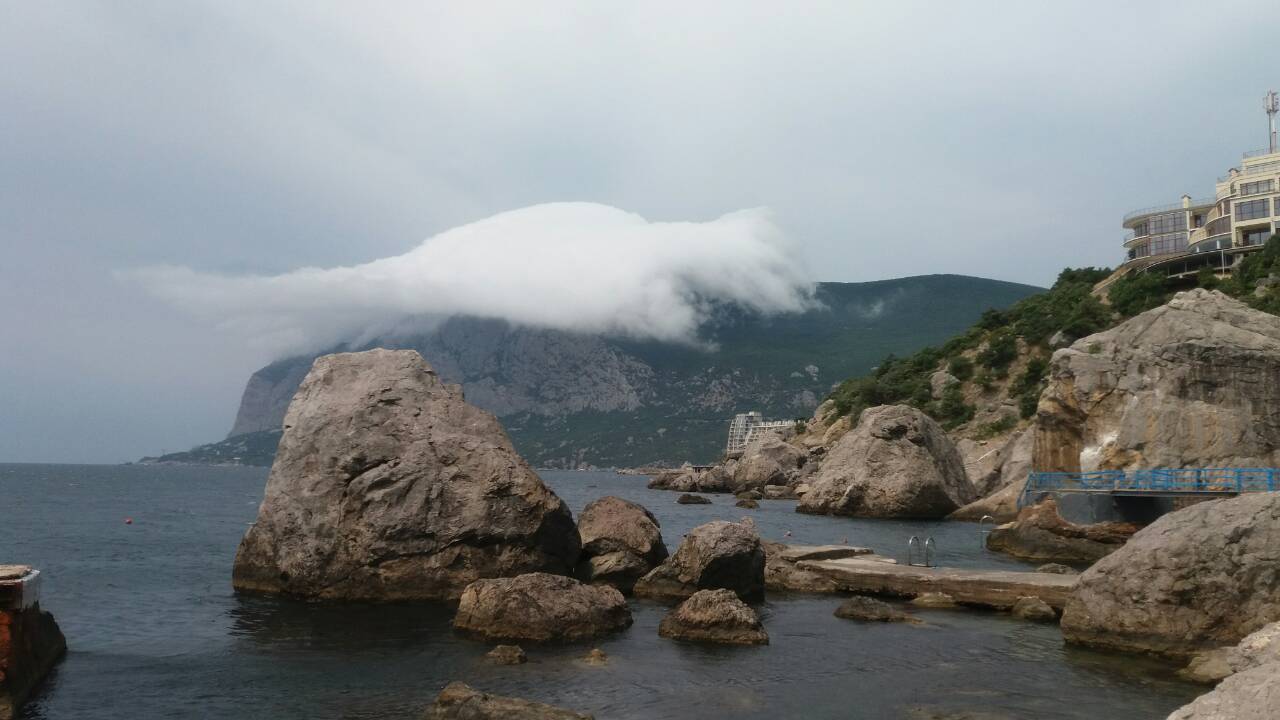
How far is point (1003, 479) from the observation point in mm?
67938

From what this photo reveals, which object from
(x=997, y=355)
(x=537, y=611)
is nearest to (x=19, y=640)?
(x=537, y=611)

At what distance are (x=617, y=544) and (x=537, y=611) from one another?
8351 millimetres

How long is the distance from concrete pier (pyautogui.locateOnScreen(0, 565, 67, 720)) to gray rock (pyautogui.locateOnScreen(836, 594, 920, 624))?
1905cm

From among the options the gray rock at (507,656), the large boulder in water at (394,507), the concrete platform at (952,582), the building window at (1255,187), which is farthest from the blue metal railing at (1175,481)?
the building window at (1255,187)

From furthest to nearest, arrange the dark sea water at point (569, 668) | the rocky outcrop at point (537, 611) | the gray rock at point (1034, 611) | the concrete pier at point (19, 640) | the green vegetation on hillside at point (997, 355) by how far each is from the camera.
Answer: the green vegetation on hillside at point (997, 355), the gray rock at point (1034, 611), the rocky outcrop at point (537, 611), the dark sea water at point (569, 668), the concrete pier at point (19, 640)

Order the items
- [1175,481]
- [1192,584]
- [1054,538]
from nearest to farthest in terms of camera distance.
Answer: [1192,584] < [1054,538] < [1175,481]

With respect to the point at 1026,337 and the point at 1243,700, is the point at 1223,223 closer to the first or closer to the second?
the point at 1026,337

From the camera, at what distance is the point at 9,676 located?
623 inches

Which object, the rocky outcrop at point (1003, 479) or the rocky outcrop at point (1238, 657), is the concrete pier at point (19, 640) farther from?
the rocky outcrop at point (1003, 479)

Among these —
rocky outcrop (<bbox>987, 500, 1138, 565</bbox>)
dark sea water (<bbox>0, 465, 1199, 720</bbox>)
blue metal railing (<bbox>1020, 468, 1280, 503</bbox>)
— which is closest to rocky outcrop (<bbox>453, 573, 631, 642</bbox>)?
dark sea water (<bbox>0, 465, 1199, 720</bbox>)

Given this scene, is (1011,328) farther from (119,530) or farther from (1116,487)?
(119,530)

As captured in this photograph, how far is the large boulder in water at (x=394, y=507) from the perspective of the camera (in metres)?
25.8

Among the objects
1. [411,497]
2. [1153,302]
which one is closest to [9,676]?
[411,497]

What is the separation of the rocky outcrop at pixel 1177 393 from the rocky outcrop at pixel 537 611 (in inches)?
1368
